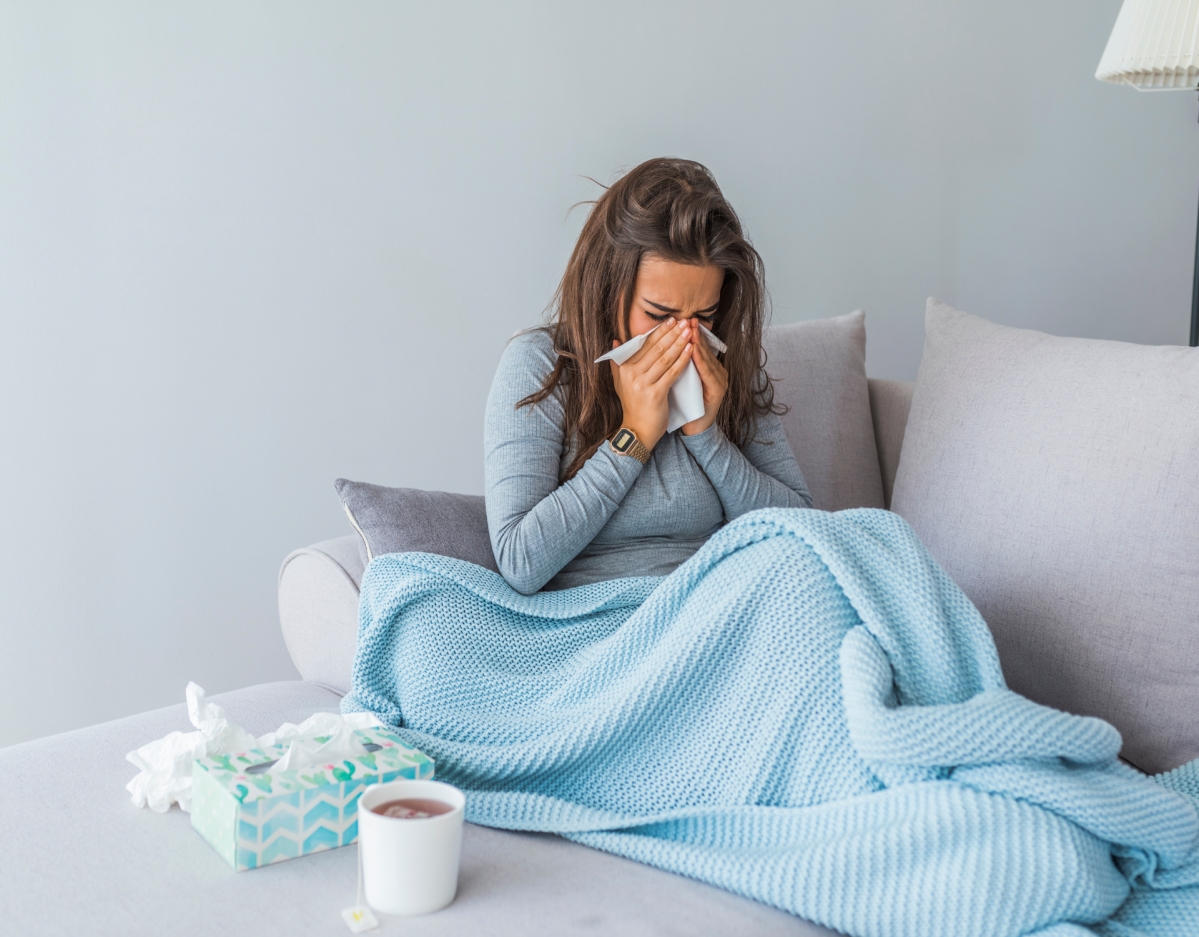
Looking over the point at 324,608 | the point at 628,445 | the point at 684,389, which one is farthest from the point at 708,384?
the point at 324,608

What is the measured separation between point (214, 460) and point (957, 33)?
1.81m

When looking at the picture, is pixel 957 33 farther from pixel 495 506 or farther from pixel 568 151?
pixel 495 506

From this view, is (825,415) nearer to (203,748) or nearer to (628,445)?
(628,445)

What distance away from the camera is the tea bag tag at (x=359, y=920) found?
0.71m

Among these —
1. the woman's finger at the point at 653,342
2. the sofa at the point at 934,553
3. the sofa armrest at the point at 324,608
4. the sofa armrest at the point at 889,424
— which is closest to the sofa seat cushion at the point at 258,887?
the sofa at the point at 934,553

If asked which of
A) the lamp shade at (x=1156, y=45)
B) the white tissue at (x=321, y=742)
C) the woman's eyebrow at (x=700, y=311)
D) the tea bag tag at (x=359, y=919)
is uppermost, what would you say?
the lamp shade at (x=1156, y=45)

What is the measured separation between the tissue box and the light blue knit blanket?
0.11 metres

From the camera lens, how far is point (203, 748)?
90 cm

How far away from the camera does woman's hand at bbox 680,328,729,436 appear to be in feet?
4.14

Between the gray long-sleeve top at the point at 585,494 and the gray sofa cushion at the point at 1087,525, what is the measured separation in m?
A: 0.27

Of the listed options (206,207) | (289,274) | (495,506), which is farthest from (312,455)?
(495,506)

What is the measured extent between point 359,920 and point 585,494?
0.58m

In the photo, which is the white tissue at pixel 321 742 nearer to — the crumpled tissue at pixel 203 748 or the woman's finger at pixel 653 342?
the crumpled tissue at pixel 203 748

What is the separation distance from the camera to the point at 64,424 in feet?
4.79
